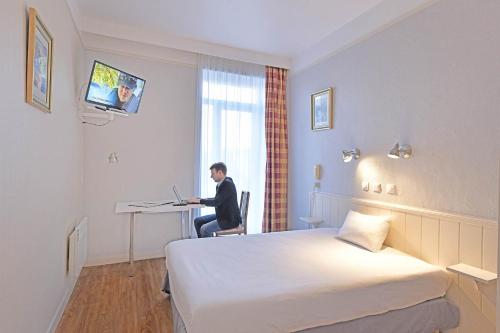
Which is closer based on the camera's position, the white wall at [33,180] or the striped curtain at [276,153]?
the white wall at [33,180]

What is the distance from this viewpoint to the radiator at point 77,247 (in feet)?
9.02

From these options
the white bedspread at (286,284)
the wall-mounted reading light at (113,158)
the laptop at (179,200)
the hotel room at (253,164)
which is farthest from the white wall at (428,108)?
the wall-mounted reading light at (113,158)

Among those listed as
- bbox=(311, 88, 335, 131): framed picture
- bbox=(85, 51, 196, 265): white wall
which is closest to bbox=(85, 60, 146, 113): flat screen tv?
bbox=(85, 51, 196, 265): white wall

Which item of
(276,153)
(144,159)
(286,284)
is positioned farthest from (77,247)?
(276,153)

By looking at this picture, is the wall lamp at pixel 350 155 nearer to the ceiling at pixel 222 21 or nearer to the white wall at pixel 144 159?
the ceiling at pixel 222 21

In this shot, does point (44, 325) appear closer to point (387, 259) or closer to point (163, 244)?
point (163, 244)

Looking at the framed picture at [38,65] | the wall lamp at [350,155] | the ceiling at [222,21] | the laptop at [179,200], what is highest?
the ceiling at [222,21]

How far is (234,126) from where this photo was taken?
168 inches

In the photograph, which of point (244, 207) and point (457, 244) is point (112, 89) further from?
point (457, 244)

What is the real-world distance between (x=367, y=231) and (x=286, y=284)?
4.05ft

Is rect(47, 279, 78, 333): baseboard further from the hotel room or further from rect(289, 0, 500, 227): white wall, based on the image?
rect(289, 0, 500, 227): white wall

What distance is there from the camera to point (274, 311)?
165cm

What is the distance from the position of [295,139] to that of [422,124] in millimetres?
2083

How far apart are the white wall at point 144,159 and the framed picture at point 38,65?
1748 millimetres
